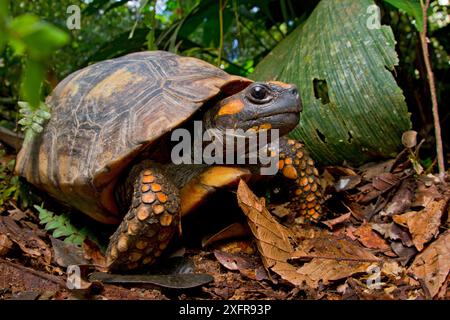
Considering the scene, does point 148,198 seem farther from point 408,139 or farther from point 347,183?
point 408,139

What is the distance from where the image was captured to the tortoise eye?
7.63 feet

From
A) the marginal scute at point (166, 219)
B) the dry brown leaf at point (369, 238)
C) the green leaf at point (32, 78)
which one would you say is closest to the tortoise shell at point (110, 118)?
the marginal scute at point (166, 219)

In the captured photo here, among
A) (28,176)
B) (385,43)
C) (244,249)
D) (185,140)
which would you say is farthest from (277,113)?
(28,176)

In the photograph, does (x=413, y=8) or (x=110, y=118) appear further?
(x=413, y=8)

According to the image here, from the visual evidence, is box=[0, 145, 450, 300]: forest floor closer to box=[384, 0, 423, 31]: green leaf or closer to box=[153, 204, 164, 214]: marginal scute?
box=[153, 204, 164, 214]: marginal scute

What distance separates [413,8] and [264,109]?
1.36 metres

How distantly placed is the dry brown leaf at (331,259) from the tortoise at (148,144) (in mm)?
428

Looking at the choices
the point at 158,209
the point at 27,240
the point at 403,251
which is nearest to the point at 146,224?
the point at 158,209

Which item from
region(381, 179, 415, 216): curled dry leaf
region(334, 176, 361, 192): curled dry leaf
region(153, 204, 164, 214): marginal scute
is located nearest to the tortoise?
region(153, 204, 164, 214): marginal scute

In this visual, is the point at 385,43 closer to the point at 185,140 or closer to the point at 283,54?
the point at 283,54

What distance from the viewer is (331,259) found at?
2.12 m

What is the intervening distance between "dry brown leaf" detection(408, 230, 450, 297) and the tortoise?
799 millimetres

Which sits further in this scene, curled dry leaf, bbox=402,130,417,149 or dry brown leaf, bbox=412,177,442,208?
curled dry leaf, bbox=402,130,417,149

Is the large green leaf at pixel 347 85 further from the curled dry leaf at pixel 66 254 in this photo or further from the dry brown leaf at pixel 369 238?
the curled dry leaf at pixel 66 254
